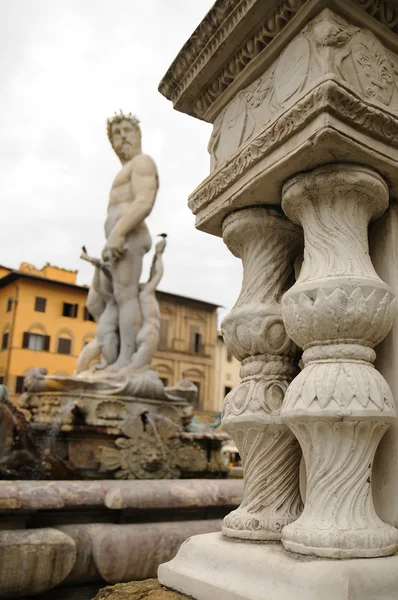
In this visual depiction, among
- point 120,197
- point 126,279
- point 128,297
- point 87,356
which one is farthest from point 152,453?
point 120,197

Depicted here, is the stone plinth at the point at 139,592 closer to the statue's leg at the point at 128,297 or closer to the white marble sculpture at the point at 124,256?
the white marble sculpture at the point at 124,256

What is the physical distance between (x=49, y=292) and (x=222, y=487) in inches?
1124

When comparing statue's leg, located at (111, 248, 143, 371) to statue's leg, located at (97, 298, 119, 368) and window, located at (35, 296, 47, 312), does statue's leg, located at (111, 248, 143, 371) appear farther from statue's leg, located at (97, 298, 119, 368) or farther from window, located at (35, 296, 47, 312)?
window, located at (35, 296, 47, 312)

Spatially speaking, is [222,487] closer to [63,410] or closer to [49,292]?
[63,410]

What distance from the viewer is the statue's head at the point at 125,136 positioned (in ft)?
23.6

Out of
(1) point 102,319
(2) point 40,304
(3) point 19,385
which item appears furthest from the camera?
(2) point 40,304

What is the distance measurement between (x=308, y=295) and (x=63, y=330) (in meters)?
30.8

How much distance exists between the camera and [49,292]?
30641 mm

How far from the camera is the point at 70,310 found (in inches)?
1235

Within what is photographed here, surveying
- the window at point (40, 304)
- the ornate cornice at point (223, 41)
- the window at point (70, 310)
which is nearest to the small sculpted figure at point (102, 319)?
the ornate cornice at point (223, 41)

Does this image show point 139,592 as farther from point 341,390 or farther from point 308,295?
point 308,295

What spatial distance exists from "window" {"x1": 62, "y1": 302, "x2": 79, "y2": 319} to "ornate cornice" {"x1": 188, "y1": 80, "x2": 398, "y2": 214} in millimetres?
30154

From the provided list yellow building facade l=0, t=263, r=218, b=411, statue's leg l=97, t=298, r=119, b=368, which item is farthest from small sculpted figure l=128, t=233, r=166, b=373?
yellow building facade l=0, t=263, r=218, b=411

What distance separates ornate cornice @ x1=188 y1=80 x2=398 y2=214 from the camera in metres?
1.61
